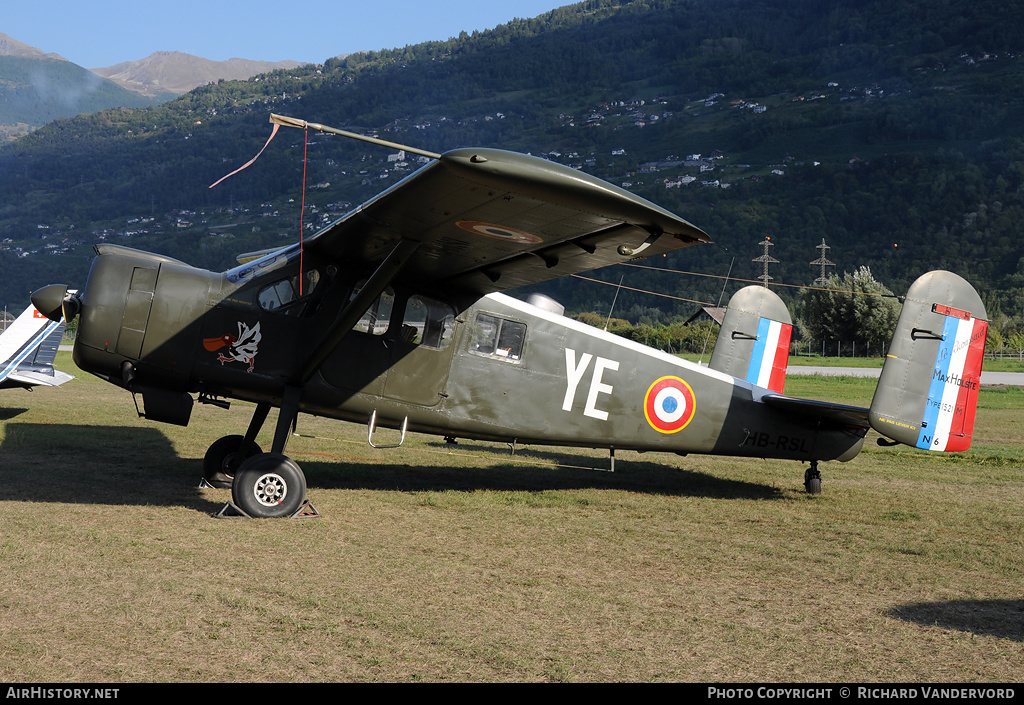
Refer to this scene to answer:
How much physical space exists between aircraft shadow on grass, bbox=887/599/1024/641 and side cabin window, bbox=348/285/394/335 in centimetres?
548

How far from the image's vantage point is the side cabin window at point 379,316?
8.57m

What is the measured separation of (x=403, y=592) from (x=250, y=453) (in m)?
4.36

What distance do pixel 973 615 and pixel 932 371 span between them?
4.34 meters

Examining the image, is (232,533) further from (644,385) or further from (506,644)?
(644,385)

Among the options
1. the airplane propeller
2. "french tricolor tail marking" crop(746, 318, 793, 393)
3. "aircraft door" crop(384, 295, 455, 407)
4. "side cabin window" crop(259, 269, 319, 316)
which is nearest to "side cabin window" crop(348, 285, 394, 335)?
"aircraft door" crop(384, 295, 455, 407)

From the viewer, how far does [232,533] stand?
6984 mm

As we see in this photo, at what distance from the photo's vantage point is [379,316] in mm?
8617

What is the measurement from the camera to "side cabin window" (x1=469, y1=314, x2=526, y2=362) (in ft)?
29.8

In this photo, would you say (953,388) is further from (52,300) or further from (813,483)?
(52,300)

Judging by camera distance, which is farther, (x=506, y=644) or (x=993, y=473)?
(x=993, y=473)

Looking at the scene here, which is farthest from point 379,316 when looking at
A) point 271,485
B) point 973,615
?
point 973,615

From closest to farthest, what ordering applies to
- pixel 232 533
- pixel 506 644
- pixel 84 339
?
pixel 506 644 < pixel 232 533 < pixel 84 339

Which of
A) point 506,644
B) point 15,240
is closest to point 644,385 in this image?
point 506,644

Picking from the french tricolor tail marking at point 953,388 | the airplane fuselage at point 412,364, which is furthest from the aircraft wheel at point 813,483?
the french tricolor tail marking at point 953,388
